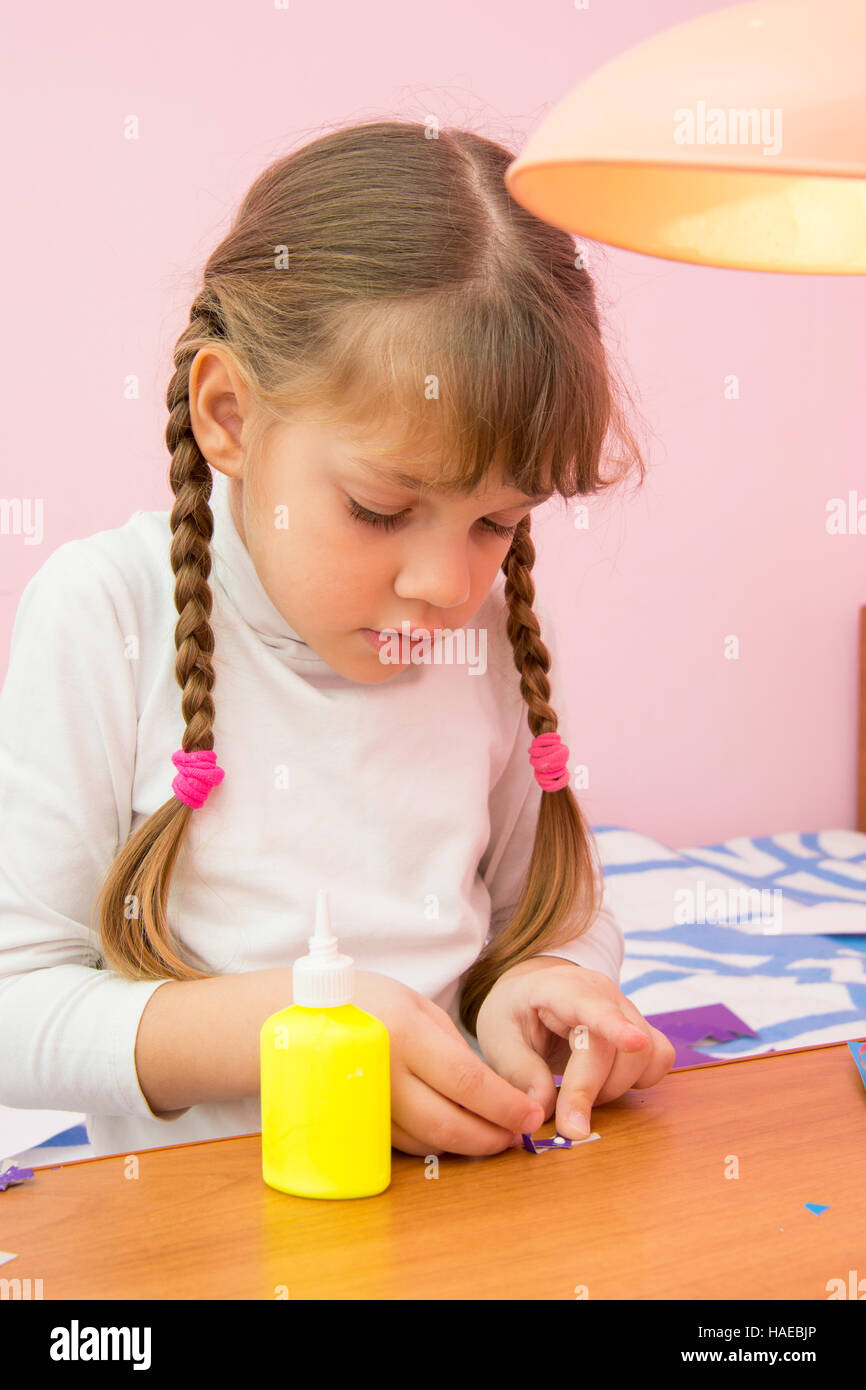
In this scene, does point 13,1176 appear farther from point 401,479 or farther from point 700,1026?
point 700,1026

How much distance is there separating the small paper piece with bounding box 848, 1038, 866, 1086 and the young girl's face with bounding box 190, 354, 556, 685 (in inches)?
12.9

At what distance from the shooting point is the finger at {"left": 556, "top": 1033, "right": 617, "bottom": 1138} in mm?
610

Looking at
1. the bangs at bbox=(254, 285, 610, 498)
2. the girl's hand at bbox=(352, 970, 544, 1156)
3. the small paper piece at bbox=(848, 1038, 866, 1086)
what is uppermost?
the bangs at bbox=(254, 285, 610, 498)

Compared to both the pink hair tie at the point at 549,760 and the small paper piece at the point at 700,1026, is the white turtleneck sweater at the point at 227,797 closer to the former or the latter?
the pink hair tie at the point at 549,760

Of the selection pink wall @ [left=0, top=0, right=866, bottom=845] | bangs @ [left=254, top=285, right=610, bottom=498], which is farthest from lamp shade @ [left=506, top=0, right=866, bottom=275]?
pink wall @ [left=0, top=0, right=866, bottom=845]

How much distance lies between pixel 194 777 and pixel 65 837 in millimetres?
82

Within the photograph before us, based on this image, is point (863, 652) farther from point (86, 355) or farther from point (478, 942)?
point (478, 942)

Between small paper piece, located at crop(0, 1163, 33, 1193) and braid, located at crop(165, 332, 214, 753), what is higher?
braid, located at crop(165, 332, 214, 753)

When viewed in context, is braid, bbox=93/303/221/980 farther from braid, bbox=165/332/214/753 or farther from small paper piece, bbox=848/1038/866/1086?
small paper piece, bbox=848/1038/866/1086

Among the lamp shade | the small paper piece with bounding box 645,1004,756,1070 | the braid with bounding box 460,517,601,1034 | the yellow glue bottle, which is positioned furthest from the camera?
the small paper piece with bounding box 645,1004,756,1070

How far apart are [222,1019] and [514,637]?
357 millimetres

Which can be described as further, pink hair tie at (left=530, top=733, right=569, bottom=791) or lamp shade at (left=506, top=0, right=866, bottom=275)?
pink hair tie at (left=530, top=733, right=569, bottom=791)
